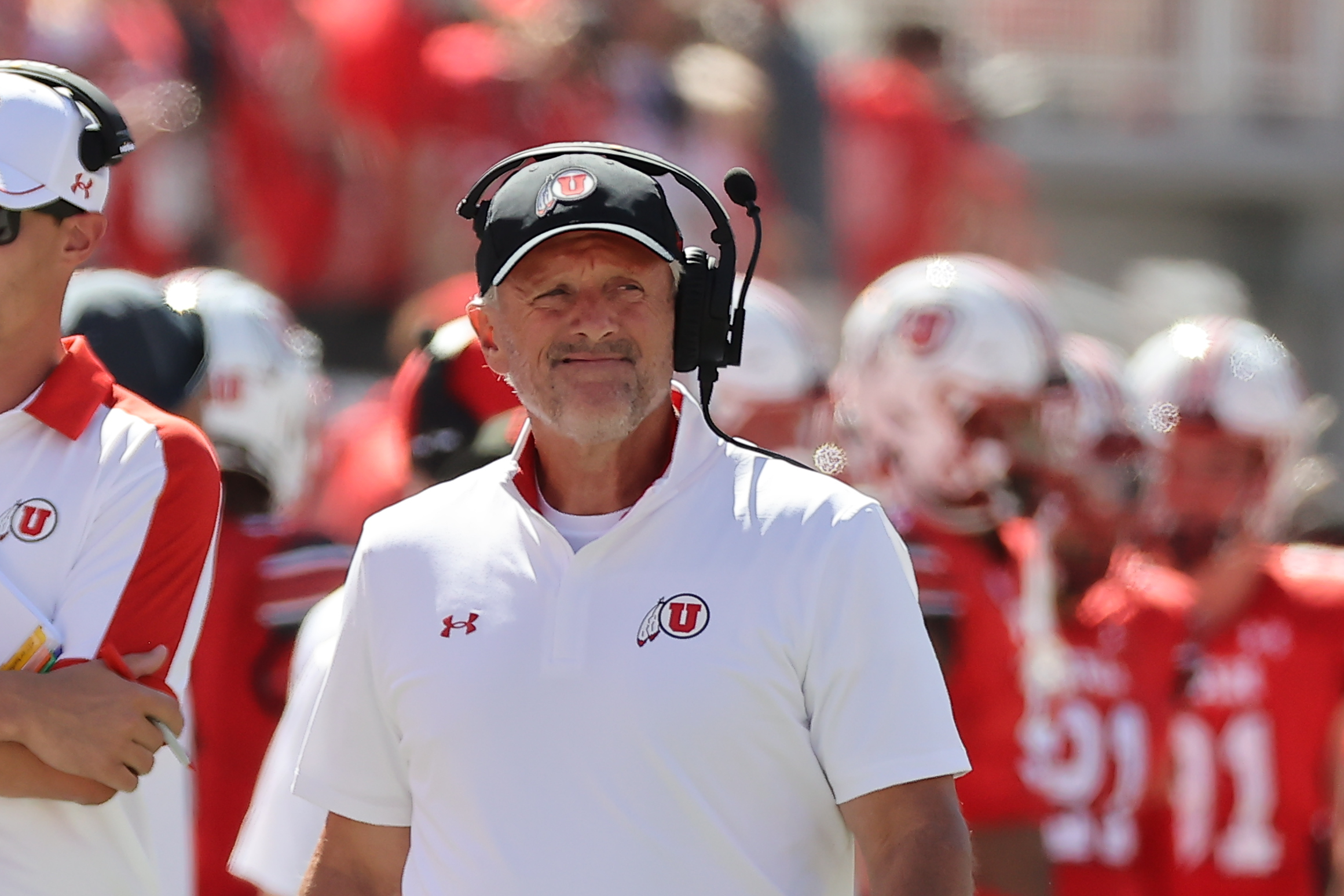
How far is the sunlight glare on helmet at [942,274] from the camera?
18.4 ft

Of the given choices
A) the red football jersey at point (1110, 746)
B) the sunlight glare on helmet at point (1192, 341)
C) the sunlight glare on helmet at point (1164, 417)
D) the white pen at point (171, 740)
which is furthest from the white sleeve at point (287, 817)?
the sunlight glare on helmet at point (1192, 341)

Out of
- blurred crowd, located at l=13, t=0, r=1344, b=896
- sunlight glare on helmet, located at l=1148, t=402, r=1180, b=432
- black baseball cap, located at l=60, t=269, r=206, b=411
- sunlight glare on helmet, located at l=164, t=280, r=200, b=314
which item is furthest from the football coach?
sunlight glare on helmet, located at l=1148, t=402, r=1180, b=432

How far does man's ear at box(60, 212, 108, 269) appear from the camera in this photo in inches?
126

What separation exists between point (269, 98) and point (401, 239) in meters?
0.77

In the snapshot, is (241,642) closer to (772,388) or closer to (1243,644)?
(772,388)

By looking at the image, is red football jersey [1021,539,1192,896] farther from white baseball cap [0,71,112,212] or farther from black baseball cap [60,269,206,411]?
white baseball cap [0,71,112,212]

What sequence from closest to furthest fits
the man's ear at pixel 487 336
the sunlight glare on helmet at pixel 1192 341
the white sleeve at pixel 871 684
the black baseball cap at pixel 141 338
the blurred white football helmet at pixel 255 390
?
the white sleeve at pixel 871 684
the man's ear at pixel 487 336
the black baseball cap at pixel 141 338
the blurred white football helmet at pixel 255 390
the sunlight glare on helmet at pixel 1192 341

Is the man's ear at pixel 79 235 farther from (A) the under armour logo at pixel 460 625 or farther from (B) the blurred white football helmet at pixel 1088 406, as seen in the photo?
(B) the blurred white football helmet at pixel 1088 406

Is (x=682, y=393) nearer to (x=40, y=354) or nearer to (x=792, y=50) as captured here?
(x=40, y=354)

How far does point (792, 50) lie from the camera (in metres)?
9.38

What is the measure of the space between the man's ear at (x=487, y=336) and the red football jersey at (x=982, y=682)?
1667 mm

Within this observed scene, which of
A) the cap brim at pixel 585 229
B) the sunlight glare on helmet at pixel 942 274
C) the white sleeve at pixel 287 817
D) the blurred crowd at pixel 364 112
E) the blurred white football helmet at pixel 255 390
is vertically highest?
the blurred crowd at pixel 364 112

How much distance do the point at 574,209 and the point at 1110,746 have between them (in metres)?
3.26

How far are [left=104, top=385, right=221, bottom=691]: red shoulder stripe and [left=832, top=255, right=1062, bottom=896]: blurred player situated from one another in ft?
6.05
